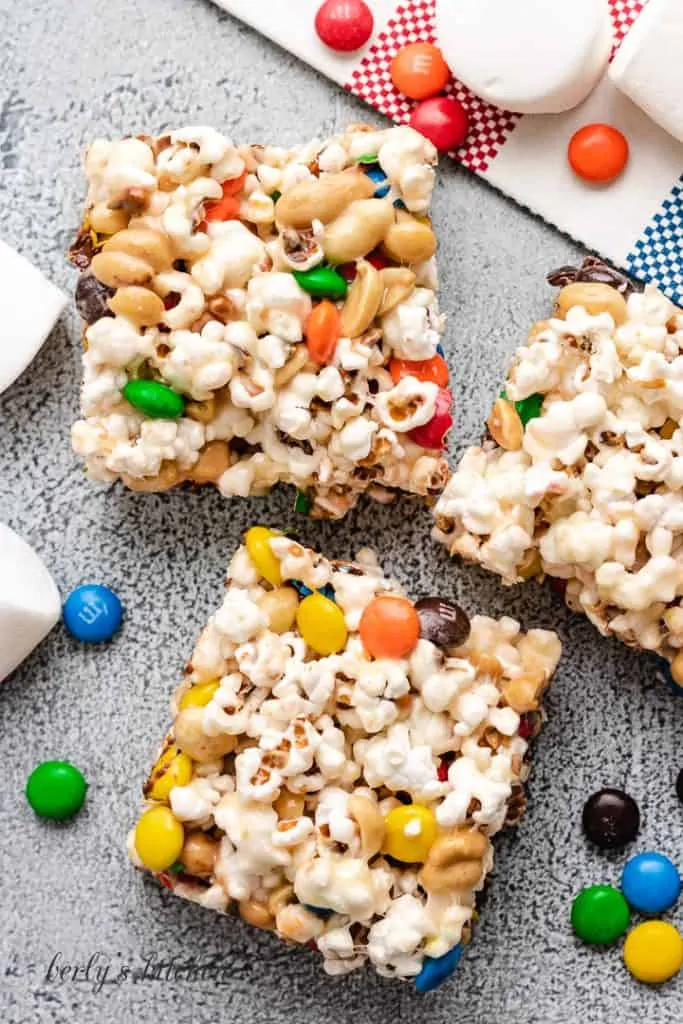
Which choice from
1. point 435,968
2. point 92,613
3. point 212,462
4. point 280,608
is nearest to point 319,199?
point 212,462

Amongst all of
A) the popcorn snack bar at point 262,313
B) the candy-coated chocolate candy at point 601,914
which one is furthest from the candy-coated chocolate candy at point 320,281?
the candy-coated chocolate candy at point 601,914

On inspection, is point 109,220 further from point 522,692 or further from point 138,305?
point 522,692

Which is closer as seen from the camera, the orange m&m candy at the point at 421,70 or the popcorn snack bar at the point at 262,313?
the popcorn snack bar at the point at 262,313

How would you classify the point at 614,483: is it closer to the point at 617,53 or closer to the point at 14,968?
the point at 617,53

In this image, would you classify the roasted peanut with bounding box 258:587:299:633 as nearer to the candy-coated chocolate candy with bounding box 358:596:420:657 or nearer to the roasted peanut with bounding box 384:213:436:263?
the candy-coated chocolate candy with bounding box 358:596:420:657

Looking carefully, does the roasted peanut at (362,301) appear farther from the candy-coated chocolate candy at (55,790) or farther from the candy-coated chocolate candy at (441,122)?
the candy-coated chocolate candy at (55,790)

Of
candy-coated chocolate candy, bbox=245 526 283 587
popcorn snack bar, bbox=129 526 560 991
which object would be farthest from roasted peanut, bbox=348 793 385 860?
candy-coated chocolate candy, bbox=245 526 283 587
